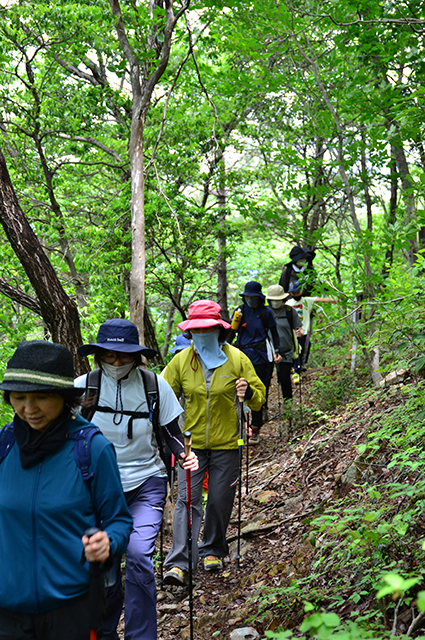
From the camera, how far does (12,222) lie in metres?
5.89

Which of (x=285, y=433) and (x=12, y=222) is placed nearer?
(x=12, y=222)

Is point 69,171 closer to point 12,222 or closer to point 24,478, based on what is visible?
point 12,222

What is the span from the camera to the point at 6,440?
2662mm

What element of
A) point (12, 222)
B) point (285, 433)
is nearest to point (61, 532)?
point (12, 222)

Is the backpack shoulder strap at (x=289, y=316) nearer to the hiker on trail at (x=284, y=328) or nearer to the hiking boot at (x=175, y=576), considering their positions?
the hiker on trail at (x=284, y=328)

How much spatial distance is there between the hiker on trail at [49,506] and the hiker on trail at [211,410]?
2.61 meters

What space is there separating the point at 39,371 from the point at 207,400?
9.35 feet

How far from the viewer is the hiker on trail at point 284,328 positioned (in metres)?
9.76

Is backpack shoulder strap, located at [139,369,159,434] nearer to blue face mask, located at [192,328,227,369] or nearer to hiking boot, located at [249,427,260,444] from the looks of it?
blue face mask, located at [192,328,227,369]

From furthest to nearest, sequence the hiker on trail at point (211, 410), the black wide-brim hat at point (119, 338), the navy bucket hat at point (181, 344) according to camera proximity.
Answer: the navy bucket hat at point (181, 344)
the hiker on trail at point (211, 410)
the black wide-brim hat at point (119, 338)

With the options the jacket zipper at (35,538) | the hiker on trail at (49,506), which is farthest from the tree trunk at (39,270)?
the jacket zipper at (35,538)

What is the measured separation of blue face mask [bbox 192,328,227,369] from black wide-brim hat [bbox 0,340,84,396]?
2.70 m

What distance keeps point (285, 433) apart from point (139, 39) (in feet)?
20.5

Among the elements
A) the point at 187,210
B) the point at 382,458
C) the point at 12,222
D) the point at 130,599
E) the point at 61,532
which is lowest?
the point at 130,599
